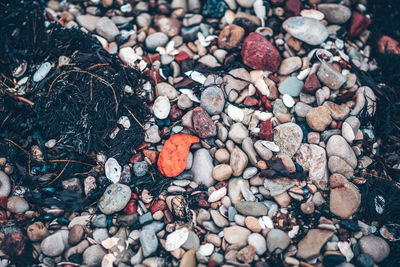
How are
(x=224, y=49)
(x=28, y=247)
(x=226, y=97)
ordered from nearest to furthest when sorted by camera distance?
(x=28, y=247) → (x=226, y=97) → (x=224, y=49)

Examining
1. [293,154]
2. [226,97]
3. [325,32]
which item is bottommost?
[293,154]

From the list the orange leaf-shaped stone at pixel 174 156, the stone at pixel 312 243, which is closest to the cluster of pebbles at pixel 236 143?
the stone at pixel 312 243

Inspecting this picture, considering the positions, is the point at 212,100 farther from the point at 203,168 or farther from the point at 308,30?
the point at 308,30

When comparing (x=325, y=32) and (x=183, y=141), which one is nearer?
(x=183, y=141)

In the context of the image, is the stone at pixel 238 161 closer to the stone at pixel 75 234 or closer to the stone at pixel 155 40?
the stone at pixel 75 234

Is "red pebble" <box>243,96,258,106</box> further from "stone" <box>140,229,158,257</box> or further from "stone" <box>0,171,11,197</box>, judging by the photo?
"stone" <box>0,171,11,197</box>

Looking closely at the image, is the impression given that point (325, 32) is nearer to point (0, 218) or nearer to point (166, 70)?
point (166, 70)

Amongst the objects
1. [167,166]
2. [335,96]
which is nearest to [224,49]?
[335,96]
